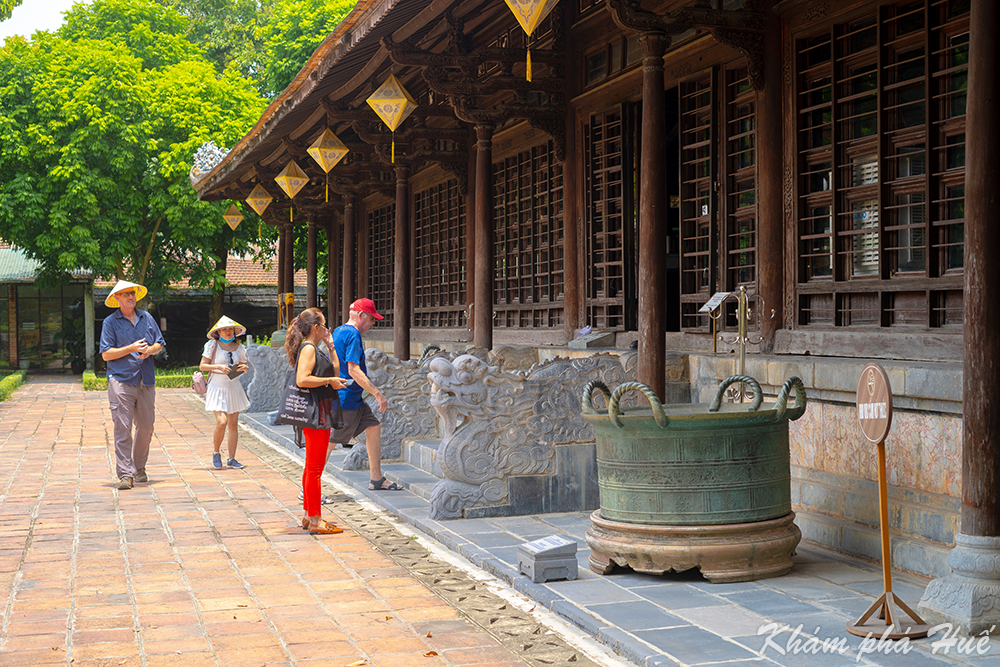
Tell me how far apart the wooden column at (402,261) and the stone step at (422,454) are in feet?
7.08

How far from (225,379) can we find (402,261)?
9.23 feet

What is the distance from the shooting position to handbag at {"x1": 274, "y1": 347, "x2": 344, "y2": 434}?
24.1 feet

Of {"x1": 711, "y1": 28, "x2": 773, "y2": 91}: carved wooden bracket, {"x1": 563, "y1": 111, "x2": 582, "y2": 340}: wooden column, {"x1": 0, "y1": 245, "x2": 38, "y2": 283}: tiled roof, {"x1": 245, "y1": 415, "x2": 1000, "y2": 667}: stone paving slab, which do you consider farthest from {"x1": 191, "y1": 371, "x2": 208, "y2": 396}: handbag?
{"x1": 0, "y1": 245, "x2": 38, "y2": 283}: tiled roof

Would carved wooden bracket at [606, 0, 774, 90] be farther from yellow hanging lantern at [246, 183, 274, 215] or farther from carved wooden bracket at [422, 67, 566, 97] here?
yellow hanging lantern at [246, 183, 274, 215]

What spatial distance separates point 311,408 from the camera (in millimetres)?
7340

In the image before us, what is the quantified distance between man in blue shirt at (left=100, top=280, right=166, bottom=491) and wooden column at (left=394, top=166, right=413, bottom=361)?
11.3ft

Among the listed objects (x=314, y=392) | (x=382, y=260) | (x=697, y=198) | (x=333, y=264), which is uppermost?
(x=333, y=264)

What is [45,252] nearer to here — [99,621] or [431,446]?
[431,446]

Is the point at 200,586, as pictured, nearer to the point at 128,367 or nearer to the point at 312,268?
the point at 128,367

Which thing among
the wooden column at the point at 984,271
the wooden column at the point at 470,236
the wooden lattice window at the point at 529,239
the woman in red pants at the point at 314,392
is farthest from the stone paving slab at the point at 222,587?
the wooden column at the point at 470,236

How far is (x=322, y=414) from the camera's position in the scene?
7.38 metres

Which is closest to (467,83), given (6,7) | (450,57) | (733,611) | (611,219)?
(450,57)

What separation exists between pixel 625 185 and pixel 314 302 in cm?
1007

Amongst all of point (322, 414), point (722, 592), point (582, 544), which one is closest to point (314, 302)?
point (322, 414)
